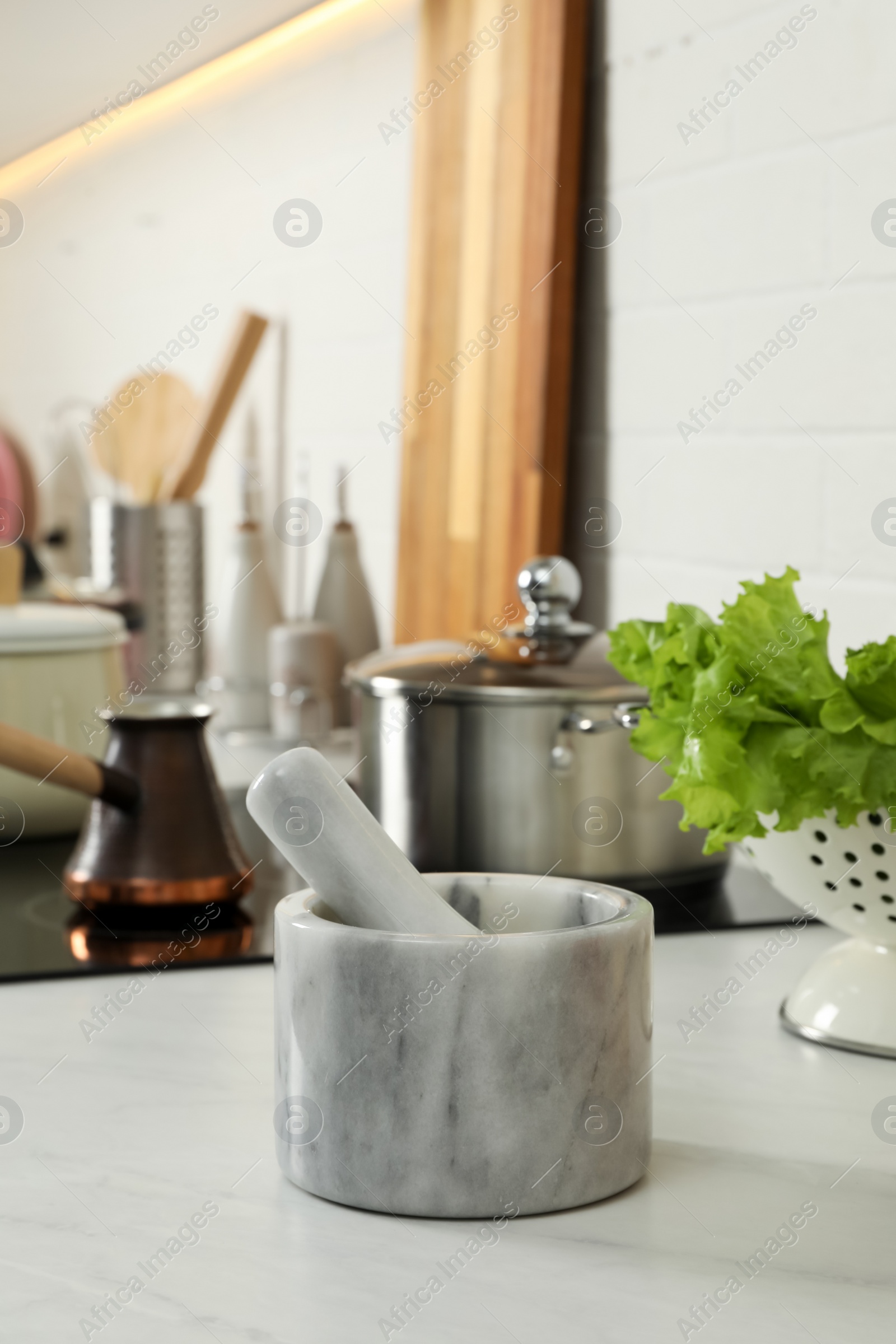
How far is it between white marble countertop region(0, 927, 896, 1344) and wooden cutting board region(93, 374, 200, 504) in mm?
1396

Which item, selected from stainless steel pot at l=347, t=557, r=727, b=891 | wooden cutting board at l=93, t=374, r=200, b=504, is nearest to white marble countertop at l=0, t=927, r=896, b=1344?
stainless steel pot at l=347, t=557, r=727, b=891

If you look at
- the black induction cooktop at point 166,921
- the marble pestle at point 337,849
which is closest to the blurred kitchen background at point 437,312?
the black induction cooktop at point 166,921

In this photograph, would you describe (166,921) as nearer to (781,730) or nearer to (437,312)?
(781,730)

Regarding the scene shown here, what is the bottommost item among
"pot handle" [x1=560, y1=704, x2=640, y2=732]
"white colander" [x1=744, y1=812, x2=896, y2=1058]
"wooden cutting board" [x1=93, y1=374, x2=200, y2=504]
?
"white colander" [x1=744, y1=812, x2=896, y2=1058]

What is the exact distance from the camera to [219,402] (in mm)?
1910

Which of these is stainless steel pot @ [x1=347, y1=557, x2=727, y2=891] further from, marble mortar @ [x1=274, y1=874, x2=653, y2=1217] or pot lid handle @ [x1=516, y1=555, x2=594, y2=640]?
marble mortar @ [x1=274, y1=874, x2=653, y2=1217]

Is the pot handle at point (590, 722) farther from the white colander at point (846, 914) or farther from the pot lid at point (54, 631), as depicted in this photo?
the pot lid at point (54, 631)

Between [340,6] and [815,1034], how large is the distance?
1.50 meters

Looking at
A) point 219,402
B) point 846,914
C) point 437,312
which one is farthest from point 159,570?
point 846,914

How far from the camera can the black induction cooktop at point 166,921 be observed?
80cm

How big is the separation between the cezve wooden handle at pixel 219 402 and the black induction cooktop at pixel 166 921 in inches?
35.9

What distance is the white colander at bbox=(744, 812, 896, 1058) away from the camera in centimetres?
65

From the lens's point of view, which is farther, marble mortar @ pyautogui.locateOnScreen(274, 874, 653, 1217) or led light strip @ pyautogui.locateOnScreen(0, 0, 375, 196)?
led light strip @ pyautogui.locateOnScreen(0, 0, 375, 196)

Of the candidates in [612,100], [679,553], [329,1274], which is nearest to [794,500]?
[679,553]
